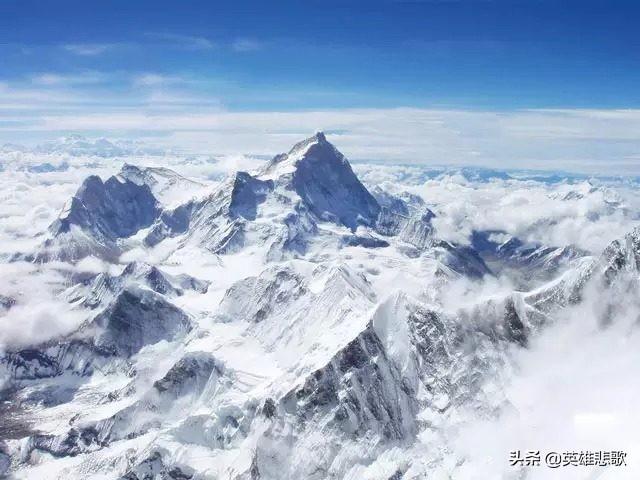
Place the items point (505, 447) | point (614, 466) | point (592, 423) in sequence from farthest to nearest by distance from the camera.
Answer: point (505, 447) < point (592, 423) < point (614, 466)

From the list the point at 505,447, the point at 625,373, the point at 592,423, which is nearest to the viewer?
the point at 592,423

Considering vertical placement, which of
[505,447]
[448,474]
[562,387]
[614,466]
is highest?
[614,466]

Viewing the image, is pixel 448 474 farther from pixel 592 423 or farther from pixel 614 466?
pixel 614 466

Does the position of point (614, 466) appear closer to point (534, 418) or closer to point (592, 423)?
point (592, 423)

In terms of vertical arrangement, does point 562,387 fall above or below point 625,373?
below

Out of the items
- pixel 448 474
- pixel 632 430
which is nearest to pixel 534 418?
pixel 448 474

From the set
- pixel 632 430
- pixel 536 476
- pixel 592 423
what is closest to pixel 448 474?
pixel 536 476

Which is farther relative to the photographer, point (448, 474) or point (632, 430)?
Answer: point (448, 474)

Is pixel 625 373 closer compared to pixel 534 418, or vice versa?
pixel 625 373

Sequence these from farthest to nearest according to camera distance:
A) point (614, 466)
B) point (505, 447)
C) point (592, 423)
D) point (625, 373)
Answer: point (505, 447)
point (625, 373)
point (592, 423)
point (614, 466)
